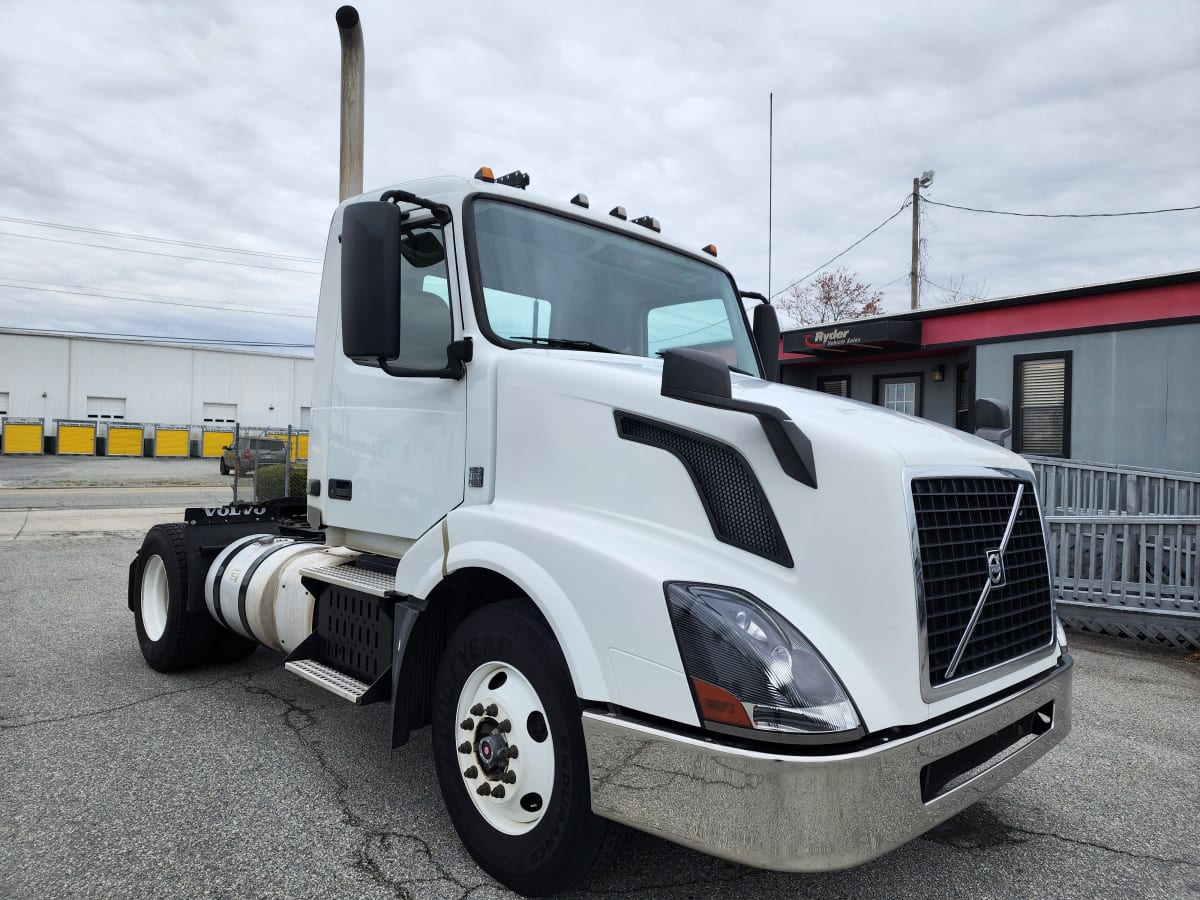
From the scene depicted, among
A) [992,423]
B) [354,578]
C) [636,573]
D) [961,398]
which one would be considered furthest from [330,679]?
[961,398]

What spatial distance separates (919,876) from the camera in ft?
9.36

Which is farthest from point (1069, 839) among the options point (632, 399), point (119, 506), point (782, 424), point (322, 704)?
point (119, 506)

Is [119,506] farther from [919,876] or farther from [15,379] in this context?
[15,379]

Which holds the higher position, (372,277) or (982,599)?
(372,277)

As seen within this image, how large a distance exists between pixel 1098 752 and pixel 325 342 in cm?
440

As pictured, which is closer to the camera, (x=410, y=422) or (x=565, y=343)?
(x=565, y=343)

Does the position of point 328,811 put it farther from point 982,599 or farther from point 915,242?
point 915,242

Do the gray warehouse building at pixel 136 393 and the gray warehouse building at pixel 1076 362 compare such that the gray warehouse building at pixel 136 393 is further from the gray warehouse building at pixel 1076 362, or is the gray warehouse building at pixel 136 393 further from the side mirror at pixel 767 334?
the side mirror at pixel 767 334

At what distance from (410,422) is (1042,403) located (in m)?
10.3

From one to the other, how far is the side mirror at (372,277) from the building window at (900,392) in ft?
40.1

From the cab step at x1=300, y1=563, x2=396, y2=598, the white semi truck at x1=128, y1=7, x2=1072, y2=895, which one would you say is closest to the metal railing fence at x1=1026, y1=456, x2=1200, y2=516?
the white semi truck at x1=128, y1=7, x2=1072, y2=895

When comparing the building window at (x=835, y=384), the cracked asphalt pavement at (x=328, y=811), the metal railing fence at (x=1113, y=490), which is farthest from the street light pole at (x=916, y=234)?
the cracked asphalt pavement at (x=328, y=811)

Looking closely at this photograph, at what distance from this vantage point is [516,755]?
2596mm

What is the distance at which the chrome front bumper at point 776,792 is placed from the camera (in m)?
2.01
